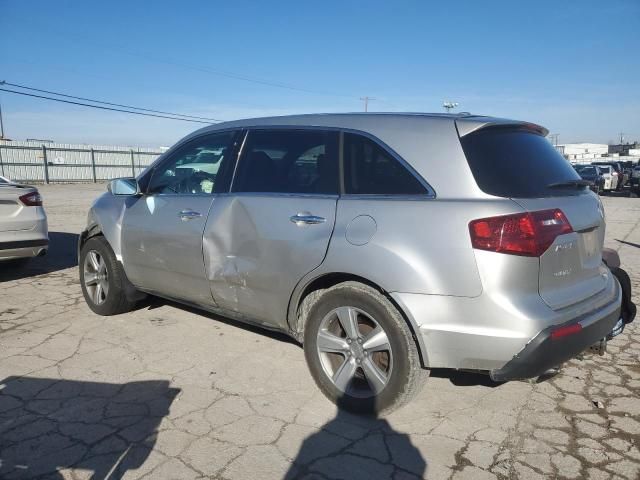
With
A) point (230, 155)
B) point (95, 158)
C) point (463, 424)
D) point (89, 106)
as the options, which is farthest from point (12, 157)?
point (463, 424)

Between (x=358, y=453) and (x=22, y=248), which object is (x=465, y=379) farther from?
(x=22, y=248)

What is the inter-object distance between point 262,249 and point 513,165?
5.31 feet

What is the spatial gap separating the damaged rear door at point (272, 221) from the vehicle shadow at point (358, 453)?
842 mm

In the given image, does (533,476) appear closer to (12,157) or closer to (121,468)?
(121,468)

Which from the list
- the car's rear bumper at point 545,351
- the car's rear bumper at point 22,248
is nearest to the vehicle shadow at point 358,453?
the car's rear bumper at point 545,351

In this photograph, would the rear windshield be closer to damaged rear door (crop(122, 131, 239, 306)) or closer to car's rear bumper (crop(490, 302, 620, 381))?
car's rear bumper (crop(490, 302, 620, 381))

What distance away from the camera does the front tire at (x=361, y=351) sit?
2.84 metres

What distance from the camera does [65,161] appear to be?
31734mm

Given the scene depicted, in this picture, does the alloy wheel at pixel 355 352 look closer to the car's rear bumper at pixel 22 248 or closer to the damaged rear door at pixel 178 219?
the damaged rear door at pixel 178 219

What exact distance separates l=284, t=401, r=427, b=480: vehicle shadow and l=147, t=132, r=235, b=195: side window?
1.95 m

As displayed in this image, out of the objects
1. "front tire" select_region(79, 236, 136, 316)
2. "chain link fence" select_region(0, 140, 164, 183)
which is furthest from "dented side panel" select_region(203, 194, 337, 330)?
"chain link fence" select_region(0, 140, 164, 183)

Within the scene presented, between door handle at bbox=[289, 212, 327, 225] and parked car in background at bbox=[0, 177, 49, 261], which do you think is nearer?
door handle at bbox=[289, 212, 327, 225]

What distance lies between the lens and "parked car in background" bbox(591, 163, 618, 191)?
86.6 feet

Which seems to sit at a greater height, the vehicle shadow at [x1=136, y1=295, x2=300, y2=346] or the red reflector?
the red reflector
